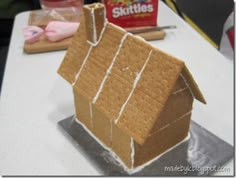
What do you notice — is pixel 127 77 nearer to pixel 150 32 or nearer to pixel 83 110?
pixel 83 110

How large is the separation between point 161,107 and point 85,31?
0.65 feet

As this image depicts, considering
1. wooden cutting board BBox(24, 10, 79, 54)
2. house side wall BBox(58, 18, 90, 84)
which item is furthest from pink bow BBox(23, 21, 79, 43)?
house side wall BBox(58, 18, 90, 84)

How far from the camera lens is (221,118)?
0.65 metres

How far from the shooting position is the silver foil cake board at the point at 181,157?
1.69 feet

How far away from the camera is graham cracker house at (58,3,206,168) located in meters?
0.45

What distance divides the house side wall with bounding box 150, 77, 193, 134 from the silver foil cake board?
0.06m

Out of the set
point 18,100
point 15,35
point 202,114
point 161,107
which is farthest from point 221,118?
point 15,35

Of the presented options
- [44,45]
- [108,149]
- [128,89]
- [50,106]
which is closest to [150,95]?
[128,89]

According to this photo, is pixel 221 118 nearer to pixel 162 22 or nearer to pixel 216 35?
pixel 162 22

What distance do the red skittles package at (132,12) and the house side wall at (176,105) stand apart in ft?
1.63

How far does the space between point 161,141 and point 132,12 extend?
21.0 inches

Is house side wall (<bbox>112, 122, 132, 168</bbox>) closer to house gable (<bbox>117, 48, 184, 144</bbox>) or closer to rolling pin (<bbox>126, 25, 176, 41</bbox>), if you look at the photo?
house gable (<bbox>117, 48, 184, 144</bbox>)

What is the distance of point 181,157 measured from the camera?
535mm

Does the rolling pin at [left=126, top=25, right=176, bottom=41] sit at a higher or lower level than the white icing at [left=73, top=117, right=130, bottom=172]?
lower
